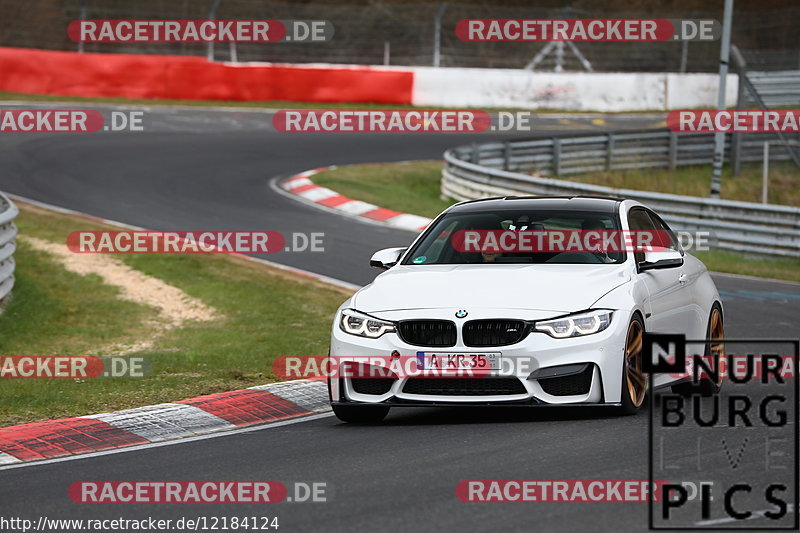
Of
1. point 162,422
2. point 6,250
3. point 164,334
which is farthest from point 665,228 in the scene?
point 6,250

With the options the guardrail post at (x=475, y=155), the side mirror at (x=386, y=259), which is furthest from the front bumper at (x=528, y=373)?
the guardrail post at (x=475, y=155)

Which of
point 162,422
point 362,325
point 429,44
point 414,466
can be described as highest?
point 429,44

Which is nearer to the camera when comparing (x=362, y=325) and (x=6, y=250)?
(x=362, y=325)

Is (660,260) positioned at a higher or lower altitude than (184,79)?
higher

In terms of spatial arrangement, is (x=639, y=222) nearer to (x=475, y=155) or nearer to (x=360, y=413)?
(x=360, y=413)

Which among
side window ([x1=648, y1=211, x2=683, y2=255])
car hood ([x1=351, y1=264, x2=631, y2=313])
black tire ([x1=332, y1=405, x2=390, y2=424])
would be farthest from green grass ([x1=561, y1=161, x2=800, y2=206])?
black tire ([x1=332, y1=405, x2=390, y2=424])

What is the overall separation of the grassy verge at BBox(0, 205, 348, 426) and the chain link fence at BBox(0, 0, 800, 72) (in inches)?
679

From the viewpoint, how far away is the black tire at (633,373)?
28.3 ft

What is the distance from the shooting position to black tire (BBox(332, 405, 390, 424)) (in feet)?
29.8

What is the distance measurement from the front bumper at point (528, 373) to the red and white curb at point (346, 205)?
12438mm

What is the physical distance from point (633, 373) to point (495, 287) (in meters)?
1.02

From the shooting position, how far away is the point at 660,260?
30.8 ft

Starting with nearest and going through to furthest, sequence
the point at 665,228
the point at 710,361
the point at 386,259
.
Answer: the point at 386,259 < the point at 710,361 < the point at 665,228

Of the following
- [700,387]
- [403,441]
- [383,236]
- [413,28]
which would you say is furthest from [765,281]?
[413,28]
